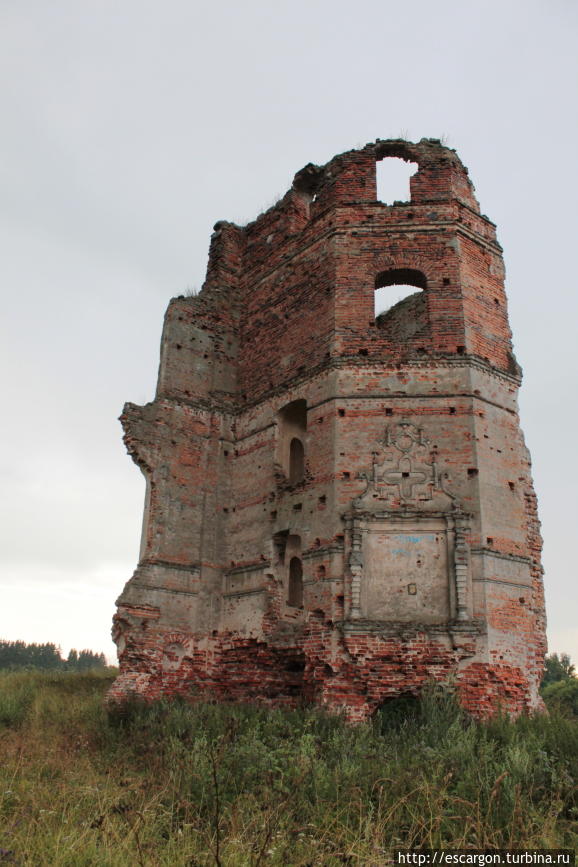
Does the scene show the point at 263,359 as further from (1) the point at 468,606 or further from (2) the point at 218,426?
(1) the point at 468,606

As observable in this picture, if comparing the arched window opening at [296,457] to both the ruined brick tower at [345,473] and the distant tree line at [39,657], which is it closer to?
the ruined brick tower at [345,473]

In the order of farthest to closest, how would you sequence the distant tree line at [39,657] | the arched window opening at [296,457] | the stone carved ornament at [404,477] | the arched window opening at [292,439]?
the distant tree line at [39,657] → the arched window opening at [296,457] → the arched window opening at [292,439] → the stone carved ornament at [404,477]

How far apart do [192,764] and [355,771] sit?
5.66 ft

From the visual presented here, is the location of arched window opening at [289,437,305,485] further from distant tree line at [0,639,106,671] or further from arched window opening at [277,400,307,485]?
distant tree line at [0,639,106,671]

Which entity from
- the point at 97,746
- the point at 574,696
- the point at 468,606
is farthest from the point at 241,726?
the point at 574,696

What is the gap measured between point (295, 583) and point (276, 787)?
21.5 feet

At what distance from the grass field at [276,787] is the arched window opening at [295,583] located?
2.56 m

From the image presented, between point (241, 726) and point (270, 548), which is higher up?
point (270, 548)

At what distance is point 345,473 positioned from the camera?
1141 cm

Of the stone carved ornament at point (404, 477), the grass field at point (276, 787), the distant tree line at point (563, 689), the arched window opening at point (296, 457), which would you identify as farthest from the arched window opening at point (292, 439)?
the distant tree line at point (563, 689)

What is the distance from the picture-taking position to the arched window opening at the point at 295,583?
12.8 m

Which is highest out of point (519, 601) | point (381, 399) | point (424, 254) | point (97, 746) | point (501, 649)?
point (424, 254)

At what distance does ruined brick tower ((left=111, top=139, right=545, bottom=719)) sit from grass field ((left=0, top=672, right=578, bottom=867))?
1.15 metres

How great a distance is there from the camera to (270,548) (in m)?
12.6
